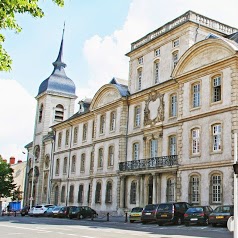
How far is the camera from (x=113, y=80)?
44.2 m

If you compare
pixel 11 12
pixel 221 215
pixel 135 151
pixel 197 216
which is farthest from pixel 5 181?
pixel 11 12

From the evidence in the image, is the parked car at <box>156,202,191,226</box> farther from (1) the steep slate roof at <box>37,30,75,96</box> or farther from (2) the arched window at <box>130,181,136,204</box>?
(1) the steep slate roof at <box>37,30,75,96</box>

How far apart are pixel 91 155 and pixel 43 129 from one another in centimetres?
1431

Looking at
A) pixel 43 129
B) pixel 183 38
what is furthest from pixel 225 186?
pixel 43 129

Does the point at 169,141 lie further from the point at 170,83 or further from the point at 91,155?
the point at 91,155

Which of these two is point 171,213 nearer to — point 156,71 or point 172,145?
point 172,145

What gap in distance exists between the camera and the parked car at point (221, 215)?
23.6 m

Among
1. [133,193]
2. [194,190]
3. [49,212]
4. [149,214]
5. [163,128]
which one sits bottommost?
[49,212]

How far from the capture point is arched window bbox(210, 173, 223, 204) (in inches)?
1105

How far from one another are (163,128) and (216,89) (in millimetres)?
6288

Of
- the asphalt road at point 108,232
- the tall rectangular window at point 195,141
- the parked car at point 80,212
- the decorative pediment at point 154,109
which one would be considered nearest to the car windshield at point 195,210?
the asphalt road at point 108,232

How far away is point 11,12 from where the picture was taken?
8.77m

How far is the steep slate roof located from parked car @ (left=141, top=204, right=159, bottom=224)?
106 ft

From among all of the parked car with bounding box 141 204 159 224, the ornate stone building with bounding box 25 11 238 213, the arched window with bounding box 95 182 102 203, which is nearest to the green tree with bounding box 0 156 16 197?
the ornate stone building with bounding box 25 11 238 213
